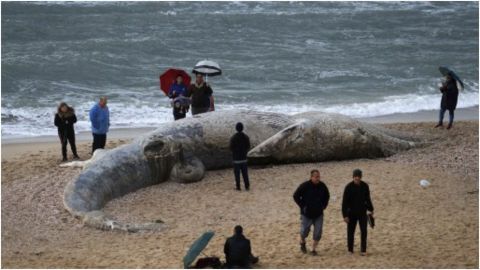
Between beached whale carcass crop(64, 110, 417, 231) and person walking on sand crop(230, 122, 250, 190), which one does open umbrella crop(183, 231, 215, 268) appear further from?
person walking on sand crop(230, 122, 250, 190)

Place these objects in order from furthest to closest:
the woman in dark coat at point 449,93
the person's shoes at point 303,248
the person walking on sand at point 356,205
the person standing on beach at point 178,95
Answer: the woman in dark coat at point 449,93 → the person standing on beach at point 178,95 → the person's shoes at point 303,248 → the person walking on sand at point 356,205

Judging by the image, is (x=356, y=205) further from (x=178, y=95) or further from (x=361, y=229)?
(x=178, y=95)

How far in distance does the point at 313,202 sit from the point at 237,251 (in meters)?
1.33

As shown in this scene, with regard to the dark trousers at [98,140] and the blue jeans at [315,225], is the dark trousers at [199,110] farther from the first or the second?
the blue jeans at [315,225]

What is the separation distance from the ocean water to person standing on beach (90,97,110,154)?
5.24m

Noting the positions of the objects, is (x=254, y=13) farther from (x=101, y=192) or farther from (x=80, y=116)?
(x=101, y=192)

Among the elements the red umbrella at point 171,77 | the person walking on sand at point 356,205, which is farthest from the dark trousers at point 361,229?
the red umbrella at point 171,77

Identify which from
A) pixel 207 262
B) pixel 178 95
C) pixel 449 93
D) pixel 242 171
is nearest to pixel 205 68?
pixel 178 95

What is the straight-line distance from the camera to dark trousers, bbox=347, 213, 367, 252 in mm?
11820

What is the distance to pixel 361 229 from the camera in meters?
11.9

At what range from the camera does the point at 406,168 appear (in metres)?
16.7

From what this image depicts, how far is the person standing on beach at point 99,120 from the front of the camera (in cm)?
1731

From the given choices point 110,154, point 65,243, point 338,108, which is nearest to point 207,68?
point 110,154

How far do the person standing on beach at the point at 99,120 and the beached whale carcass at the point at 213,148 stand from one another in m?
1.27
